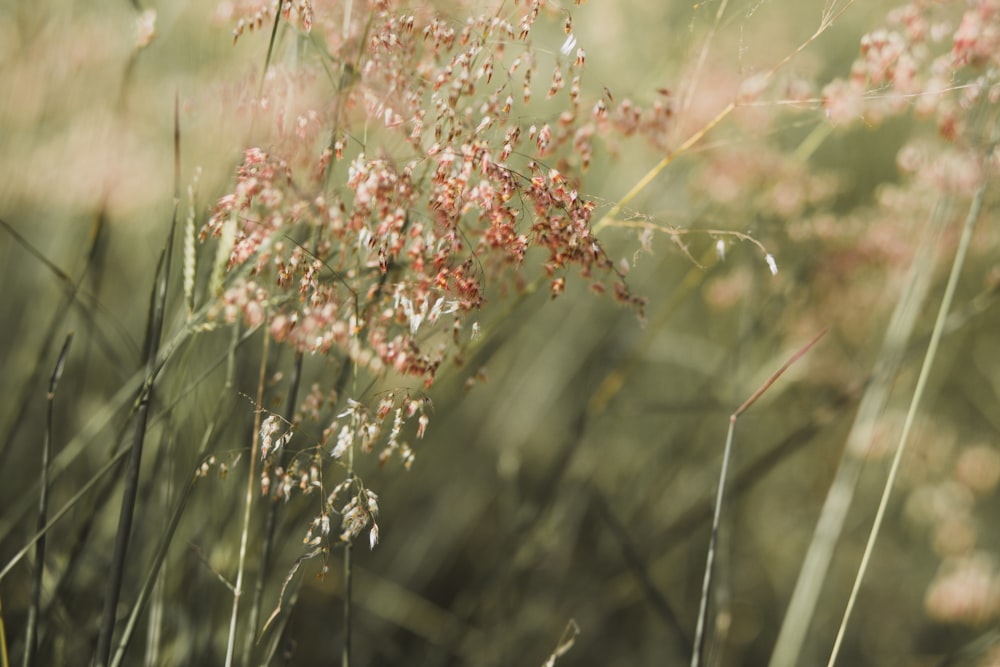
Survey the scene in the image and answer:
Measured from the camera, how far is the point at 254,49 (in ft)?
3.67

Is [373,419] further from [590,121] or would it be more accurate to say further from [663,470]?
[663,470]

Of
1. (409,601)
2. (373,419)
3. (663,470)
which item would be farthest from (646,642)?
(373,419)

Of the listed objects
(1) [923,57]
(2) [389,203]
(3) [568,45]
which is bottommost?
(2) [389,203]

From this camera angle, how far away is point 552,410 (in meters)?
2.24

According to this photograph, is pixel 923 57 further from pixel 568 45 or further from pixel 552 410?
pixel 552 410

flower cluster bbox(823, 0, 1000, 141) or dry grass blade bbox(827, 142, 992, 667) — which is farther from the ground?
flower cluster bbox(823, 0, 1000, 141)

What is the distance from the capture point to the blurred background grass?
1050 mm

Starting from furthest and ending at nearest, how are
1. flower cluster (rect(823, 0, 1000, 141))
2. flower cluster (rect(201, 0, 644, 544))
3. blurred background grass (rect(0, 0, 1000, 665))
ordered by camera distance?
blurred background grass (rect(0, 0, 1000, 665)) → flower cluster (rect(823, 0, 1000, 141)) → flower cluster (rect(201, 0, 644, 544))

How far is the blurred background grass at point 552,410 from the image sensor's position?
1050 millimetres

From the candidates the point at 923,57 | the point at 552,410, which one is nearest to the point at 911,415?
the point at 923,57

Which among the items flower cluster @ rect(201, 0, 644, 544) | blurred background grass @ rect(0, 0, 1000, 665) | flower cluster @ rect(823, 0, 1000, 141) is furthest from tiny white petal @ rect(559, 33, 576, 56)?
flower cluster @ rect(823, 0, 1000, 141)

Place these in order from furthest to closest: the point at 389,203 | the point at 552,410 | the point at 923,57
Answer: the point at 552,410
the point at 923,57
the point at 389,203

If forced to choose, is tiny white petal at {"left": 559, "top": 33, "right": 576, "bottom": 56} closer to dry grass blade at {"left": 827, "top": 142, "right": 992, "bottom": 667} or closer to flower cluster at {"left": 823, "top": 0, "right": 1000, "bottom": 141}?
flower cluster at {"left": 823, "top": 0, "right": 1000, "bottom": 141}

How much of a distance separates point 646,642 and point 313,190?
1304 millimetres
